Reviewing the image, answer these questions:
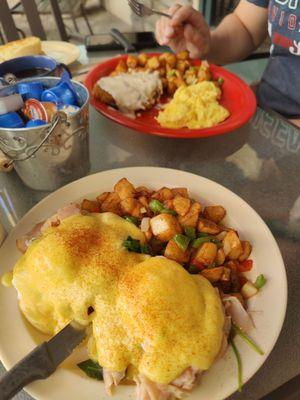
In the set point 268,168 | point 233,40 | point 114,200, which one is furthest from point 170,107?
point 233,40

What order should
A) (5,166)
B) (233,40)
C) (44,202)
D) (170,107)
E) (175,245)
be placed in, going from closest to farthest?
(175,245), (44,202), (5,166), (170,107), (233,40)

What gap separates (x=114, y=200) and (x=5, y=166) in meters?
0.36

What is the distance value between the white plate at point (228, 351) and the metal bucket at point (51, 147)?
0.30 feet

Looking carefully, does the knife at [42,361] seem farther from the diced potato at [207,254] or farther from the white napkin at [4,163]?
the white napkin at [4,163]

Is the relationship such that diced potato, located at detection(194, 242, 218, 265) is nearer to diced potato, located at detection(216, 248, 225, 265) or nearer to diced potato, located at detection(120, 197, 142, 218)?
diced potato, located at detection(216, 248, 225, 265)

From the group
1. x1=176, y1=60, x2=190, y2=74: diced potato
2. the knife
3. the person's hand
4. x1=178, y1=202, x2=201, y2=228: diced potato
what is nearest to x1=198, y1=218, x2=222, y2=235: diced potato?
x1=178, y1=202, x2=201, y2=228: diced potato

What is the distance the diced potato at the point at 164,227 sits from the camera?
27.5 inches

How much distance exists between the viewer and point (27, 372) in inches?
20.0

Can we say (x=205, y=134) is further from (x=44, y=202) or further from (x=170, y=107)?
(x=44, y=202)

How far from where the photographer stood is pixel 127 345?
54 cm

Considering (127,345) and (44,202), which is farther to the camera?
(44,202)

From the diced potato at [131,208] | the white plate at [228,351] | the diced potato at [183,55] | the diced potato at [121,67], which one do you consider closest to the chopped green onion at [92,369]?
the white plate at [228,351]

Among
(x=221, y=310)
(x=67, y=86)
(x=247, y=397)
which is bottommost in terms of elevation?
(x=247, y=397)

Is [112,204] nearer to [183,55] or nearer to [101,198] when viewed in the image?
[101,198]
